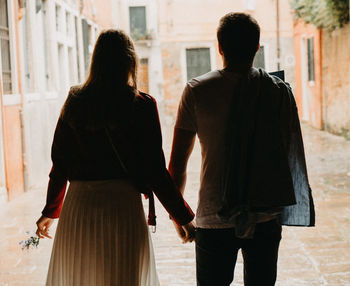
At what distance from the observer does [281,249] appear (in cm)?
468

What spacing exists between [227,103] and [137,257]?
2.35ft

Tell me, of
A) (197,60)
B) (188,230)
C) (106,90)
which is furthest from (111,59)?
(197,60)

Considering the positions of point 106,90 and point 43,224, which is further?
point 43,224

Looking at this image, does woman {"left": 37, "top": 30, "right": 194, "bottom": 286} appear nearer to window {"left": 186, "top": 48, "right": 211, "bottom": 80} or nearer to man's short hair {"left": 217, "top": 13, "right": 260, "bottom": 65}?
man's short hair {"left": 217, "top": 13, "right": 260, "bottom": 65}

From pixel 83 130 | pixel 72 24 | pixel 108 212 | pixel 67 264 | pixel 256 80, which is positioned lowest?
pixel 67 264

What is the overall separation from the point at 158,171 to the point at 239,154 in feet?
1.14

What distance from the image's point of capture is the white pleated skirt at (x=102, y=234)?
2174mm

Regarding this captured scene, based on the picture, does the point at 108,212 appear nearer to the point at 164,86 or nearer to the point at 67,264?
Result: the point at 67,264

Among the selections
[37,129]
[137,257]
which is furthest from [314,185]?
[137,257]

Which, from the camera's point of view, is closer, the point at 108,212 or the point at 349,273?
the point at 108,212

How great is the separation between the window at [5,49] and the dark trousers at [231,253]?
589cm

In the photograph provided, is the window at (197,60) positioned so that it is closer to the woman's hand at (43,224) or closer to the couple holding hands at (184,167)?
the woman's hand at (43,224)

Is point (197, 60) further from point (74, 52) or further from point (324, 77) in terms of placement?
point (74, 52)

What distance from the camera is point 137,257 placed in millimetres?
2230
